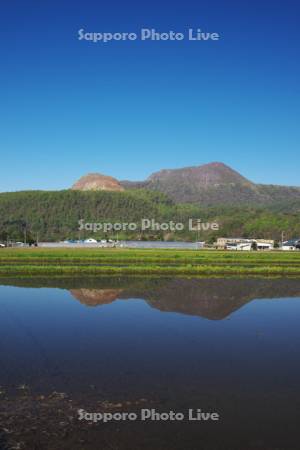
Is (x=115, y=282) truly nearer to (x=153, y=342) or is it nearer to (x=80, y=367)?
(x=153, y=342)

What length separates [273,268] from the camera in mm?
39656

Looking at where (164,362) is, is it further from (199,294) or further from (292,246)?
(292,246)

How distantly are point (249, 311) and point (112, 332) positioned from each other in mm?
7393

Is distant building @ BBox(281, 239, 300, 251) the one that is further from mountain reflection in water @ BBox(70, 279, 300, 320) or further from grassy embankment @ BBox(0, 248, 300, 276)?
mountain reflection in water @ BBox(70, 279, 300, 320)

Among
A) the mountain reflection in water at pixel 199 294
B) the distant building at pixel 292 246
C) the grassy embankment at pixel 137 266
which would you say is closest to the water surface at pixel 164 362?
the mountain reflection in water at pixel 199 294

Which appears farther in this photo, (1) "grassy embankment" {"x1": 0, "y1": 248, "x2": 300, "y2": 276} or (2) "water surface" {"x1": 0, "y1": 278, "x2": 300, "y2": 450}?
(1) "grassy embankment" {"x1": 0, "y1": 248, "x2": 300, "y2": 276}

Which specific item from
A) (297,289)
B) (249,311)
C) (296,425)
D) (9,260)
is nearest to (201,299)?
(249,311)

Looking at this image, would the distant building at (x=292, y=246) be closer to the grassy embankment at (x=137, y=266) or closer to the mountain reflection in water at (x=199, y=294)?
the grassy embankment at (x=137, y=266)

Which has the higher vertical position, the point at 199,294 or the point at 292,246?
the point at 292,246

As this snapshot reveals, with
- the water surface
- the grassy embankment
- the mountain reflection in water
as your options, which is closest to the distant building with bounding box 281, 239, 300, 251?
the grassy embankment

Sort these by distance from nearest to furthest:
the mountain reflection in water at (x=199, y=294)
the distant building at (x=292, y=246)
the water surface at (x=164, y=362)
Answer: the water surface at (x=164, y=362), the mountain reflection in water at (x=199, y=294), the distant building at (x=292, y=246)

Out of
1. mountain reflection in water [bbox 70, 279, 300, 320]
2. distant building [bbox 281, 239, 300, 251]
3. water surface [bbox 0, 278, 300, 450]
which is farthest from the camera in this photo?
distant building [bbox 281, 239, 300, 251]

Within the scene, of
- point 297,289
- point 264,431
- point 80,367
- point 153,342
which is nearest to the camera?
point 264,431

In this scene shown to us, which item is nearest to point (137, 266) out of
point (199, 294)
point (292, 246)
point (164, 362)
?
point (199, 294)
